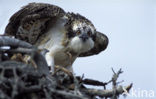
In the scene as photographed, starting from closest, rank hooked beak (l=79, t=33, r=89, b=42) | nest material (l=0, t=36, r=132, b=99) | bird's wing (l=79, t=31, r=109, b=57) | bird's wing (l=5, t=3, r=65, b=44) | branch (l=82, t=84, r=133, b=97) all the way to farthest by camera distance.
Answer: nest material (l=0, t=36, r=132, b=99) < branch (l=82, t=84, r=133, b=97) < bird's wing (l=5, t=3, r=65, b=44) < hooked beak (l=79, t=33, r=89, b=42) < bird's wing (l=79, t=31, r=109, b=57)

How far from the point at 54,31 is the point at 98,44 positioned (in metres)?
0.84

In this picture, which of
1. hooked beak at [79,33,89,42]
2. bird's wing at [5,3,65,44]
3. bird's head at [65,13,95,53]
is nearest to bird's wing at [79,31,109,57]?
bird's head at [65,13,95,53]

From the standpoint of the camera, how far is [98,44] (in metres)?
7.46

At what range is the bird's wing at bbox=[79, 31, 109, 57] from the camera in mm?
7365

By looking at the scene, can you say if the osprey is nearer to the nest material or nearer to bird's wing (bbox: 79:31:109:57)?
bird's wing (bbox: 79:31:109:57)

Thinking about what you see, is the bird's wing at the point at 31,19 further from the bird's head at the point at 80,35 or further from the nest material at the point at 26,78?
the nest material at the point at 26,78

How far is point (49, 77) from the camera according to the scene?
189 inches

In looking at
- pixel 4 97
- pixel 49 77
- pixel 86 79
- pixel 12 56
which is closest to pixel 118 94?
pixel 86 79

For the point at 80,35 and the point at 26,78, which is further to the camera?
the point at 80,35

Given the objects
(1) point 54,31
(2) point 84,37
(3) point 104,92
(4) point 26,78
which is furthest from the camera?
(1) point 54,31

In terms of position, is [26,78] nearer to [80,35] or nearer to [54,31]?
[80,35]

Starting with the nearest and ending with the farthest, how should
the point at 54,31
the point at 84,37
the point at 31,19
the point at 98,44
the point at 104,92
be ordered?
1. the point at 104,92
2. the point at 31,19
3. the point at 84,37
4. the point at 54,31
5. the point at 98,44

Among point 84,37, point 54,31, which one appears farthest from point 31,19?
point 84,37

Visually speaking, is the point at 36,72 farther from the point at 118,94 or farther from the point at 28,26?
the point at 28,26
